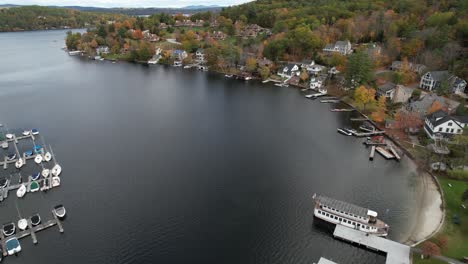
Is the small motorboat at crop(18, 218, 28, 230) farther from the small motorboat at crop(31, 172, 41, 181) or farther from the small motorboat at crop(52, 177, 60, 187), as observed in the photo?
the small motorboat at crop(31, 172, 41, 181)

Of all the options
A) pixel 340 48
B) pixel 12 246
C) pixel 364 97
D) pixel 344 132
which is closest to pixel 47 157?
pixel 12 246

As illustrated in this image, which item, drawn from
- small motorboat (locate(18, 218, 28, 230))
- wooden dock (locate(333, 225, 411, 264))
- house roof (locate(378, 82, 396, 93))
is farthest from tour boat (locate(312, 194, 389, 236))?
house roof (locate(378, 82, 396, 93))

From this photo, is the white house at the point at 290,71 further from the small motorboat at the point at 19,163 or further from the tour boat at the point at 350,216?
the small motorboat at the point at 19,163

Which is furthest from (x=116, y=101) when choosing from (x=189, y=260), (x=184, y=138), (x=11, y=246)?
(x=189, y=260)

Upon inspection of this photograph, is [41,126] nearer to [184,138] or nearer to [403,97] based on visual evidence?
[184,138]

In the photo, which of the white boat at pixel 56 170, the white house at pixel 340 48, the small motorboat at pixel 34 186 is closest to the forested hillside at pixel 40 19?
the white house at pixel 340 48

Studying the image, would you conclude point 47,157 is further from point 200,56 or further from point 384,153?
point 200,56
